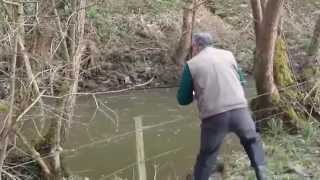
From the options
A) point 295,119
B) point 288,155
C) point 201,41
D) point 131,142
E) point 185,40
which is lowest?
point 131,142

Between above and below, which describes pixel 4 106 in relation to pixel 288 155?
above

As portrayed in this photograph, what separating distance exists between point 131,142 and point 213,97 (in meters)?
5.42

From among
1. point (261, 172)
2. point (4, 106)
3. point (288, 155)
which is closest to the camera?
point (261, 172)

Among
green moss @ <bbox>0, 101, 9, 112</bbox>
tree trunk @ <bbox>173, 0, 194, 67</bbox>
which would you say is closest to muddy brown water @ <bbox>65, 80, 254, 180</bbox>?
green moss @ <bbox>0, 101, 9, 112</bbox>

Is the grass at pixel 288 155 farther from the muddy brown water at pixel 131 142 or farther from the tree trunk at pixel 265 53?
the muddy brown water at pixel 131 142

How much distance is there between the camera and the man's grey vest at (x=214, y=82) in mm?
6301

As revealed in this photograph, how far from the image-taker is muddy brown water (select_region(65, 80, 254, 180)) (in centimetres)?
969

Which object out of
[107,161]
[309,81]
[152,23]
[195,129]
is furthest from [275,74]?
[152,23]

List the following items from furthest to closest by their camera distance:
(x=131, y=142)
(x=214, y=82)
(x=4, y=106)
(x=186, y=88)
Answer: (x=131, y=142)
(x=4, y=106)
(x=186, y=88)
(x=214, y=82)

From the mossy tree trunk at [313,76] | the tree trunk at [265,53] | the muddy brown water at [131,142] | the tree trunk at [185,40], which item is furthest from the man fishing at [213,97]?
the tree trunk at [185,40]

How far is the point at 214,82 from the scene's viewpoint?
6305 millimetres

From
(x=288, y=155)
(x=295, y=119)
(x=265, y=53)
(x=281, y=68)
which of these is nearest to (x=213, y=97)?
(x=288, y=155)

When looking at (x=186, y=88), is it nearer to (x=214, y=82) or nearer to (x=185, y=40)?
(x=214, y=82)

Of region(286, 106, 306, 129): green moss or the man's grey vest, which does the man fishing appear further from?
region(286, 106, 306, 129): green moss
